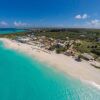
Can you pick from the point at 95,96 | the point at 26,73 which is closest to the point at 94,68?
the point at 95,96

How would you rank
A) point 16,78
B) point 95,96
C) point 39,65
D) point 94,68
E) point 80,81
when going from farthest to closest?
point 39,65 < point 94,68 < point 16,78 < point 80,81 < point 95,96

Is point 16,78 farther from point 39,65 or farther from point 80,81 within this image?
point 80,81

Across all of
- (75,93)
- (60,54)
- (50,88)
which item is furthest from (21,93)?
(60,54)

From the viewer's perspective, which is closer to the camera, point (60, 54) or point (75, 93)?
point (75, 93)

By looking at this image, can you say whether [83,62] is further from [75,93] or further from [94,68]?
[75,93]

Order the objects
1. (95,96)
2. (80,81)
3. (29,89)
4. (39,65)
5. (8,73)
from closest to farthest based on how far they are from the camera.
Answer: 1. (95,96)
2. (29,89)
3. (80,81)
4. (8,73)
5. (39,65)

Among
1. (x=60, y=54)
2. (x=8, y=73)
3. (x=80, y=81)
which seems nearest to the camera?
(x=80, y=81)
